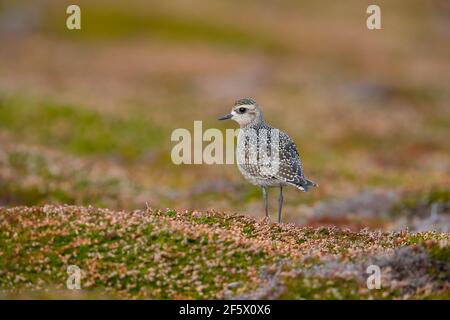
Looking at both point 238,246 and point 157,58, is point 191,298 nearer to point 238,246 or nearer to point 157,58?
point 238,246

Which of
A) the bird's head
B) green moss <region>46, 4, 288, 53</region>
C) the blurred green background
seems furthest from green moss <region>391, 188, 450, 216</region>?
green moss <region>46, 4, 288, 53</region>

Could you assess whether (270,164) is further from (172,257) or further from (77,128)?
(77,128)

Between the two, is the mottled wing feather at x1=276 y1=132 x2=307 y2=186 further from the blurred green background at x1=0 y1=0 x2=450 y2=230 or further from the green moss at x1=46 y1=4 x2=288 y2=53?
the green moss at x1=46 y1=4 x2=288 y2=53

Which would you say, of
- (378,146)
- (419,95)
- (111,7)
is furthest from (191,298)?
(111,7)

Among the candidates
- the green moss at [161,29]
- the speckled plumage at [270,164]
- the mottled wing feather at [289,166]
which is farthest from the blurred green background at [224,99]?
the speckled plumage at [270,164]

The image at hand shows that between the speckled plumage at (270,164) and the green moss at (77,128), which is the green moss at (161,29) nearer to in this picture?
the green moss at (77,128)

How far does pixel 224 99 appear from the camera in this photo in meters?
74.1

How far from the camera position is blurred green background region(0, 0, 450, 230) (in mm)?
38906

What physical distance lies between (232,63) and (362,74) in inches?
586

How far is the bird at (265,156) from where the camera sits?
21266mm

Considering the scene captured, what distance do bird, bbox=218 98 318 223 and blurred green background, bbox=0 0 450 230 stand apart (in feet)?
39.0

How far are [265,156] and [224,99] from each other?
52702mm

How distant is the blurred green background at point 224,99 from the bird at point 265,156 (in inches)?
468

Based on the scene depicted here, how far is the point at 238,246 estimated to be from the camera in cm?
1894
